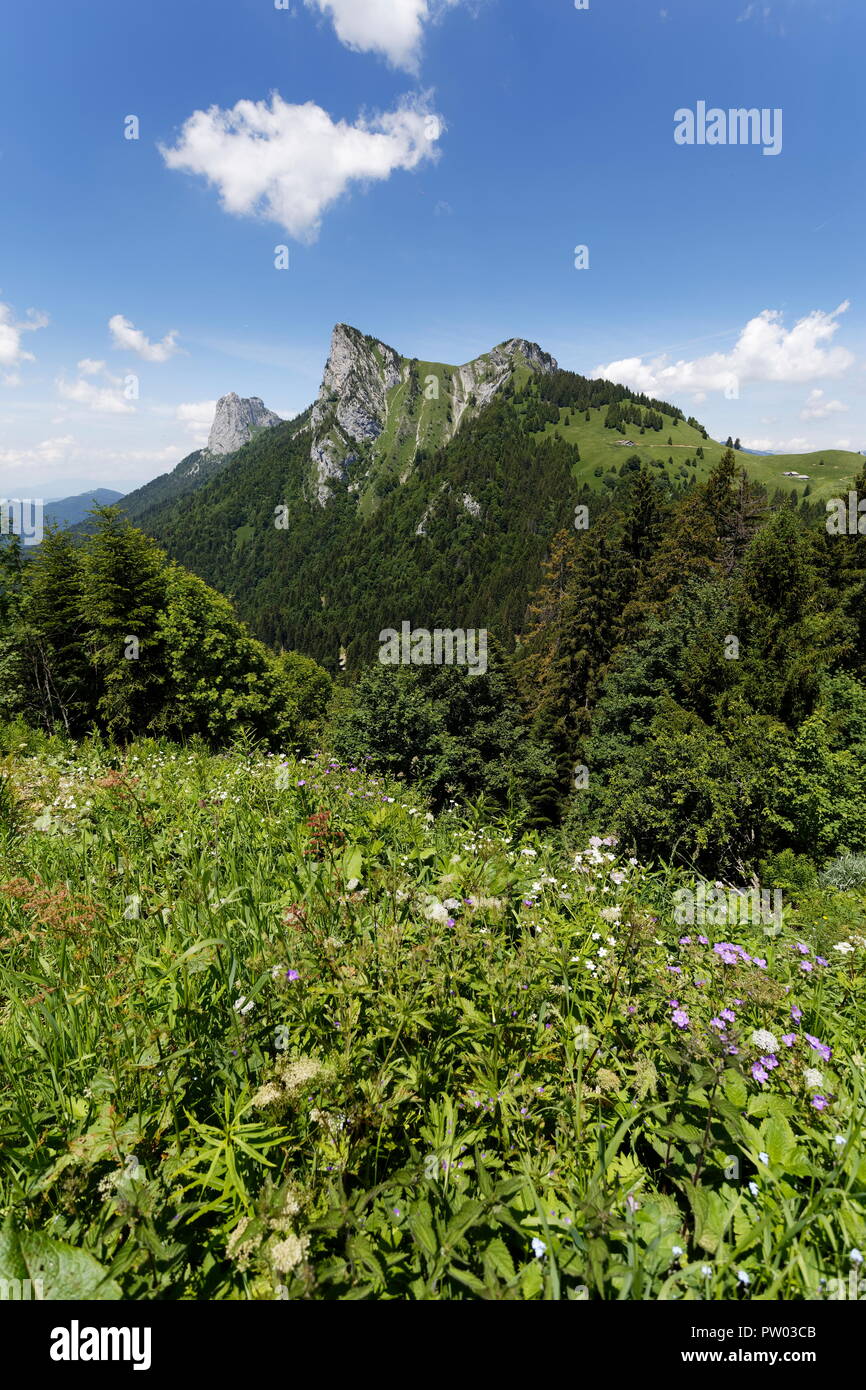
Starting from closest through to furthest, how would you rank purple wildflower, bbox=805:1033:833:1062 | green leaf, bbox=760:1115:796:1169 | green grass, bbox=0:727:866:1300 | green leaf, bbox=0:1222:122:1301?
green leaf, bbox=0:1222:122:1301, green grass, bbox=0:727:866:1300, green leaf, bbox=760:1115:796:1169, purple wildflower, bbox=805:1033:833:1062

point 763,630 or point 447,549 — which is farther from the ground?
point 447,549

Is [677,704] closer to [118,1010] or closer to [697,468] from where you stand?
[118,1010]

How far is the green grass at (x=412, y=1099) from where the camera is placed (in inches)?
67.1

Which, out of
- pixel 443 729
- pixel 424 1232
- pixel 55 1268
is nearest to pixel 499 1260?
pixel 424 1232

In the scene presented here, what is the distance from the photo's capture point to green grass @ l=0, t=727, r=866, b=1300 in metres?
1.70

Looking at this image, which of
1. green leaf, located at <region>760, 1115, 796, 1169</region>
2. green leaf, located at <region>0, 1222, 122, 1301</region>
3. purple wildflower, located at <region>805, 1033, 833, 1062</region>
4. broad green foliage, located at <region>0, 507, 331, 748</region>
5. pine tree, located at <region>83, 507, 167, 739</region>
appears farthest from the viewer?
broad green foliage, located at <region>0, 507, 331, 748</region>

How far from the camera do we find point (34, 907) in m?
3.37

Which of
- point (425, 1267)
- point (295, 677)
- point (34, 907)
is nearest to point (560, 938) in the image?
point (425, 1267)

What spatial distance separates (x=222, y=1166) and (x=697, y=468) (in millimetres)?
227301

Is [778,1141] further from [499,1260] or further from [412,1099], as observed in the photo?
[412,1099]

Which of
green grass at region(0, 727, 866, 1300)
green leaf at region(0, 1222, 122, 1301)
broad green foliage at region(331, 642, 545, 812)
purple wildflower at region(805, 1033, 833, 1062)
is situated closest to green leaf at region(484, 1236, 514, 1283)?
green grass at region(0, 727, 866, 1300)

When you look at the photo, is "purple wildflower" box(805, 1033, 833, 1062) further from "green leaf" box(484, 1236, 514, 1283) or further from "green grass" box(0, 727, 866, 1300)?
"green leaf" box(484, 1236, 514, 1283)

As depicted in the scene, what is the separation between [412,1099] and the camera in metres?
2.25

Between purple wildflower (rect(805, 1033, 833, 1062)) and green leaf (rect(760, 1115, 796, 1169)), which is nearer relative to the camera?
green leaf (rect(760, 1115, 796, 1169))
